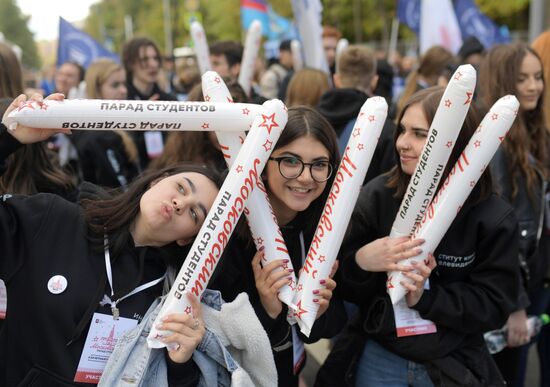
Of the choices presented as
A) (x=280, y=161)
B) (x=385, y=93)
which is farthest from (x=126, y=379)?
(x=385, y=93)

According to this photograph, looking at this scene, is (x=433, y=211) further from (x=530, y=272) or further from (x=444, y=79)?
(x=444, y=79)

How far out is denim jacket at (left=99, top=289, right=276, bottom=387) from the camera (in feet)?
6.01

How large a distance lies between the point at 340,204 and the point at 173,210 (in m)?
0.55

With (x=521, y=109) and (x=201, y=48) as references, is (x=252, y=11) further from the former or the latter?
(x=521, y=109)

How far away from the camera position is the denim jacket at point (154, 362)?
6.01 ft

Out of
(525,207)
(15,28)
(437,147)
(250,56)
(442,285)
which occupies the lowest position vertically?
(442,285)

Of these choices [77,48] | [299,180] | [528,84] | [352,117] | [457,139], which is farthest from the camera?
[77,48]

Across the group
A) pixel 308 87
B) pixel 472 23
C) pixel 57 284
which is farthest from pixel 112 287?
pixel 472 23

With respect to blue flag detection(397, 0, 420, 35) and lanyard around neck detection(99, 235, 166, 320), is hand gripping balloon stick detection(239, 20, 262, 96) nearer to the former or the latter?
lanyard around neck detection(99, 235, 166, 320)

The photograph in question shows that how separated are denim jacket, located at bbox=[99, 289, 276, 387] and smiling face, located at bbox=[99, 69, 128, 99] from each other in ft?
11.3

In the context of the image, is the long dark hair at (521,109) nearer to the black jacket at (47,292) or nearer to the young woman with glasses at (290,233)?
the young woman with glasses at (290,233)

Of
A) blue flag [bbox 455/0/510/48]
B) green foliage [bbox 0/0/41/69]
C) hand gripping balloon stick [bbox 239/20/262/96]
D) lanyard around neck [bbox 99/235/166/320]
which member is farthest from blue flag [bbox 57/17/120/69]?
green foliage [bbox 0/0/41/69]

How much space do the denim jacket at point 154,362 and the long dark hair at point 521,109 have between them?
81.1 inches

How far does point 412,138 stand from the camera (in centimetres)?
243
